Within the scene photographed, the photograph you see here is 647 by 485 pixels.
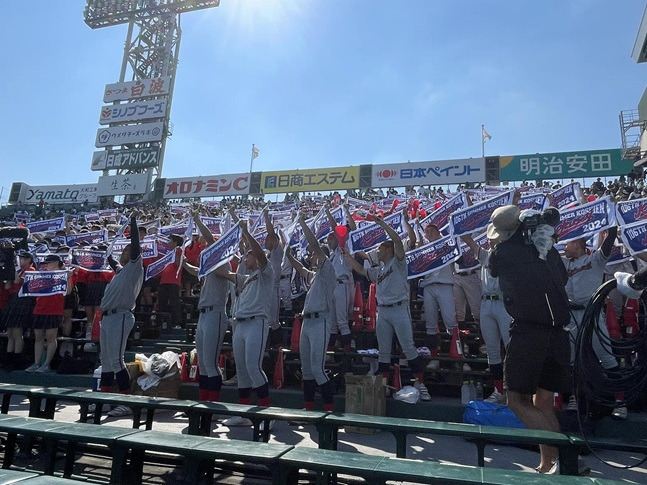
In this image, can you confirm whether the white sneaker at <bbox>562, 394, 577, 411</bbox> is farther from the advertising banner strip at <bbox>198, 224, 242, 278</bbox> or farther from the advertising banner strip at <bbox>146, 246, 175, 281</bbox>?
the advertising banner strip at <bbox>146, 246, 175, 281</bbox>

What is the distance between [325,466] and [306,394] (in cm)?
315

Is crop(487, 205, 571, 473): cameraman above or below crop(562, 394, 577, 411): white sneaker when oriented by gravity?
above

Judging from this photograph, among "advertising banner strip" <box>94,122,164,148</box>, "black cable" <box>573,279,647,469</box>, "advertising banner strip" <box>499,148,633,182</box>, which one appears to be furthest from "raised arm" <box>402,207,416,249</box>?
"advertising banner strip" <box>94,122,164,148</box>

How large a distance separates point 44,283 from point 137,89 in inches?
1553

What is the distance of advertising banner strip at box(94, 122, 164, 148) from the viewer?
4069cm

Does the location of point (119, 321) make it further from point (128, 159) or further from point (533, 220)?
point (128, 159)

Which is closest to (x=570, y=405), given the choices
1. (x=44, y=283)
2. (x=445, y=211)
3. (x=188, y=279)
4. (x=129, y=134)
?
(x=445, y=211)

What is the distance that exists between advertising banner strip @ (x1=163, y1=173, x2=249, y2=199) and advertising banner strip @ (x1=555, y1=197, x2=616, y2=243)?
31843 mm

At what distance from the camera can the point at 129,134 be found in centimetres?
4147

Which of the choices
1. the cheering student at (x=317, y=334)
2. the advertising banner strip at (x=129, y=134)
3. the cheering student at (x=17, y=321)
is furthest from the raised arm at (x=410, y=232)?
the advertising banner strip at (x=129, y=134)

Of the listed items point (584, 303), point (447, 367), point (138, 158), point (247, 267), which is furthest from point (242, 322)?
point (138, 158)

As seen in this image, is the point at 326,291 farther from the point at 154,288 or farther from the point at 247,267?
the point at 154,288

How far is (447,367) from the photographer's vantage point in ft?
21.2

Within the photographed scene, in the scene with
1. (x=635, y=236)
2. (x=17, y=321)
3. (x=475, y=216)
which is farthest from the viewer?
(x=17, y=321)
